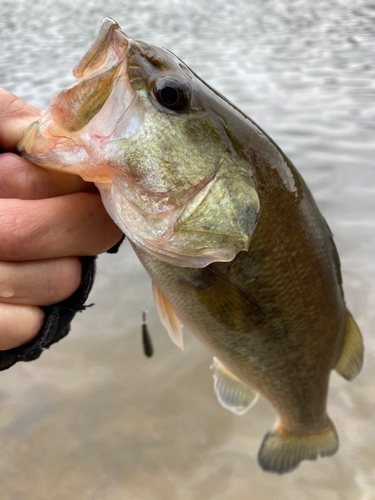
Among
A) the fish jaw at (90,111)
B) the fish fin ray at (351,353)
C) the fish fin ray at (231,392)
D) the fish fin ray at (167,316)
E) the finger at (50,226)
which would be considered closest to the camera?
the fish jaw at (90,111)

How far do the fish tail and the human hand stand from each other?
1.22m

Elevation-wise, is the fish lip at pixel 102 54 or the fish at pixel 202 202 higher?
the fish lip at pixel 102 54

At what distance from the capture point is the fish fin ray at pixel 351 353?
1.71 m

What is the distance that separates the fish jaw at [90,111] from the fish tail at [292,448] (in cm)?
147

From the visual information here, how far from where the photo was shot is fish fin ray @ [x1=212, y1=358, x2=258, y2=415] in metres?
1.88

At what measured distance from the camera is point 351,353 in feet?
5.65

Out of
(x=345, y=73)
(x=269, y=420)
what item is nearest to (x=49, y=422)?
(x=269, y=420)

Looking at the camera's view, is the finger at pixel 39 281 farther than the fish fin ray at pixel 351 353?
No

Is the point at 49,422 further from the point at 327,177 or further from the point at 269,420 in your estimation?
the point at 327,177

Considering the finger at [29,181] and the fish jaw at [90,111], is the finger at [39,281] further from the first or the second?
the fish jaw at [90,111]

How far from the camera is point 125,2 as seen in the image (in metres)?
16.3

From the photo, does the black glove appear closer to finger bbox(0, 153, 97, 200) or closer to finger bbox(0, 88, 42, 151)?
finger bbox(0, 153, 97, 200)

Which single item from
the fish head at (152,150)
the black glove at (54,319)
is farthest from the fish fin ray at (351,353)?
the black glove at (54,319)

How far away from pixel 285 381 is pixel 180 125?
3.54 ft
